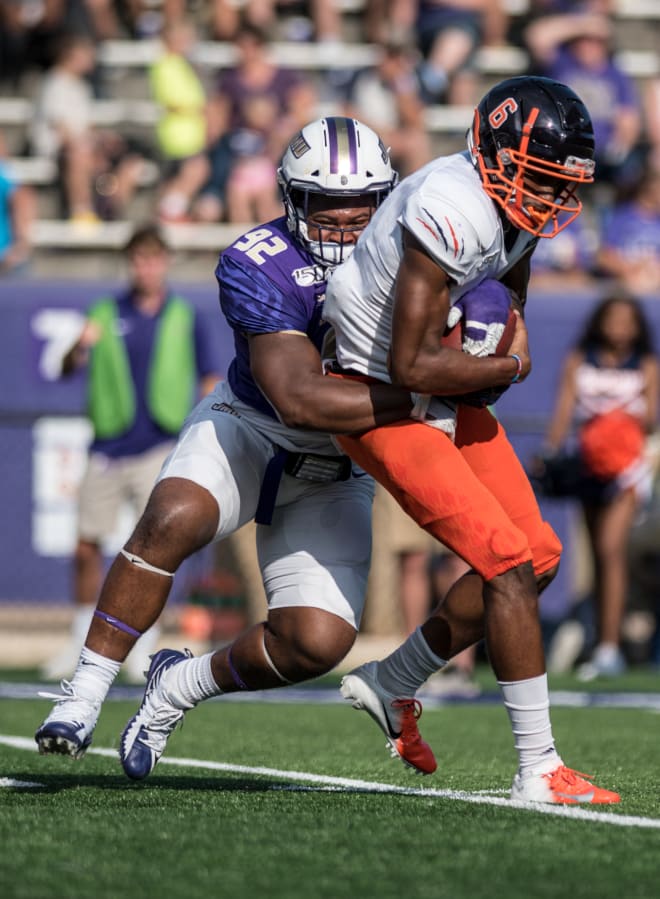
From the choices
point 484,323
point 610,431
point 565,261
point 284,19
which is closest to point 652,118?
point 565,261

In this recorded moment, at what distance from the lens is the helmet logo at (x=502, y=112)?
163 inches

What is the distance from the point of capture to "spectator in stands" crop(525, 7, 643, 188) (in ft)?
42.3

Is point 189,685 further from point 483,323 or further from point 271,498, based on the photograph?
point 483,323

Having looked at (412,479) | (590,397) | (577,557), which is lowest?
(577,557)

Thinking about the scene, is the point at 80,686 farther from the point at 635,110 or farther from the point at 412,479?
the point at 635,110

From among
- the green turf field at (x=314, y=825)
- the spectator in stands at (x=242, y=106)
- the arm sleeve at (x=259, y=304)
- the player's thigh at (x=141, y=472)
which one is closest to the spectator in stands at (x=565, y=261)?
the spectator in stands at (x=242, y=106)

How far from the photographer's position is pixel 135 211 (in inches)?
495

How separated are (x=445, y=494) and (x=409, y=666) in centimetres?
66

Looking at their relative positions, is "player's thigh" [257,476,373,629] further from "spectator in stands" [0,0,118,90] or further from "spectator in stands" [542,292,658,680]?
"spectator in stands" [0,0,118,90]

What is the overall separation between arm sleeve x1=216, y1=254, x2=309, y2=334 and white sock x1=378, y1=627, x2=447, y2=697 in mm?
844

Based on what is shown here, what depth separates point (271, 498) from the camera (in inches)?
180

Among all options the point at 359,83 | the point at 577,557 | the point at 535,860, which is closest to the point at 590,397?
the point at 577,557

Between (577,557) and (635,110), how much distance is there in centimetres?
412

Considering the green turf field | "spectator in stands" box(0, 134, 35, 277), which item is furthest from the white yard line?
"spectator in stands" box(0, 134, 35, 277)
